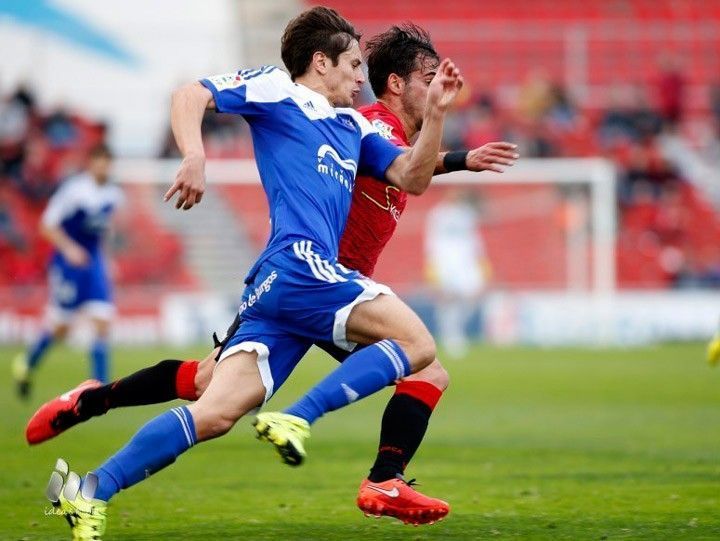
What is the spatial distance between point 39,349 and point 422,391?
9378 mm

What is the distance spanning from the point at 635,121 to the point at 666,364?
351 inches

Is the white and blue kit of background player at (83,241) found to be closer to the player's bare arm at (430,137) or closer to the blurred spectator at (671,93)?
the player's bare arm at (430,137)

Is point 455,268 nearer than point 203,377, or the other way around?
point 203,377

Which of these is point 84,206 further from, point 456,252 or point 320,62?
point 456,252

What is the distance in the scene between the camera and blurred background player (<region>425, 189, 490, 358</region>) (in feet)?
78.7

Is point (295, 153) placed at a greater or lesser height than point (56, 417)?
greater

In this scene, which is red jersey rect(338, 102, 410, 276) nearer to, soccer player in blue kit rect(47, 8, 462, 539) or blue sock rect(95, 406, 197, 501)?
soccer player in blue kit rect(47, 8, 462, 539)

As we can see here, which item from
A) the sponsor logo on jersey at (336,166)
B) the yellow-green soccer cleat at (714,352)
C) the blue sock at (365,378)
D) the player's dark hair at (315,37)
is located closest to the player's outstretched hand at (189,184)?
the sponsor logo on jersey at (336,166)

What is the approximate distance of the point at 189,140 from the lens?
18.4 feet

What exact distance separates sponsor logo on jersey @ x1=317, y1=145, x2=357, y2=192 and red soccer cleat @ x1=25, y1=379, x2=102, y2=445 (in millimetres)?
1948

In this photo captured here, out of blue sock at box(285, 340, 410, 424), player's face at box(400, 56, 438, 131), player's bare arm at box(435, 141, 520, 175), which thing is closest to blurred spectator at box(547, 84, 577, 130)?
player's face at box(400, 56, 438, 131)

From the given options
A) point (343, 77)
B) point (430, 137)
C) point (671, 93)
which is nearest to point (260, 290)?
point (430, 137)

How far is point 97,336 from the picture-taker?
49.9ft

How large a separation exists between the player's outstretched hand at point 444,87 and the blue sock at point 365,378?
3.51 feet
